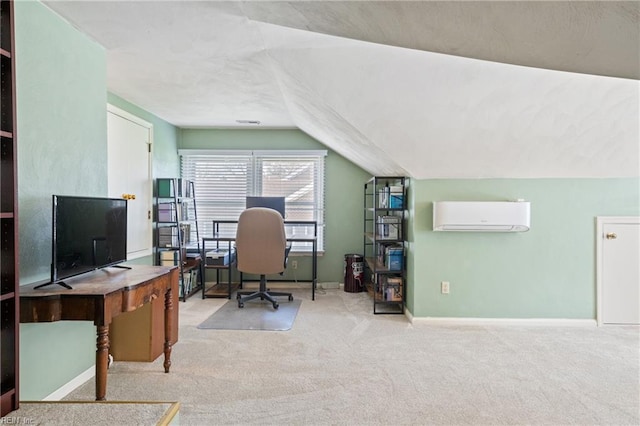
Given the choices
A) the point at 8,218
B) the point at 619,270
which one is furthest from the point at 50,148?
the point at 619,270

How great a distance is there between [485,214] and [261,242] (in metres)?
2.28

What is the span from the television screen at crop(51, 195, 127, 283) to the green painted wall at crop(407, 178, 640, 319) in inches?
102

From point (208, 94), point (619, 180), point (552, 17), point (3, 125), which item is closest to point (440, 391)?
point (552, 17)

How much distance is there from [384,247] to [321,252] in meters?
1.15

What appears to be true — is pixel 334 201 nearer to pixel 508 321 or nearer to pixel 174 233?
pixel 174 233

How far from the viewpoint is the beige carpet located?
82.3 inches

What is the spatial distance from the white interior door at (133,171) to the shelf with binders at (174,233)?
0.13 meters

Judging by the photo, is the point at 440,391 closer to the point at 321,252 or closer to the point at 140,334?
the point at 140,334

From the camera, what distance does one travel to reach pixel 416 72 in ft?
8.18

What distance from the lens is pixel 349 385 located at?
241 centimetres

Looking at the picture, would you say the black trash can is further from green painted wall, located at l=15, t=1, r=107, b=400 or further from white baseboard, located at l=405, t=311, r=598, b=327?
green painted wall, located at l=15, t=1, r=107, b=400

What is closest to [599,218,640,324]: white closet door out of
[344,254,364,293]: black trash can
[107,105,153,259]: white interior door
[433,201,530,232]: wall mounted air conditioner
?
[433,201,530,232]: wall mounted air conditioner

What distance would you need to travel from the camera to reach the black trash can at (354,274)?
5.07m

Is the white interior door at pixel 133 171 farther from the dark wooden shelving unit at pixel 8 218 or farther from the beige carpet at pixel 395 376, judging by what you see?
the dark wooden shelving unit at pixel 8 218
